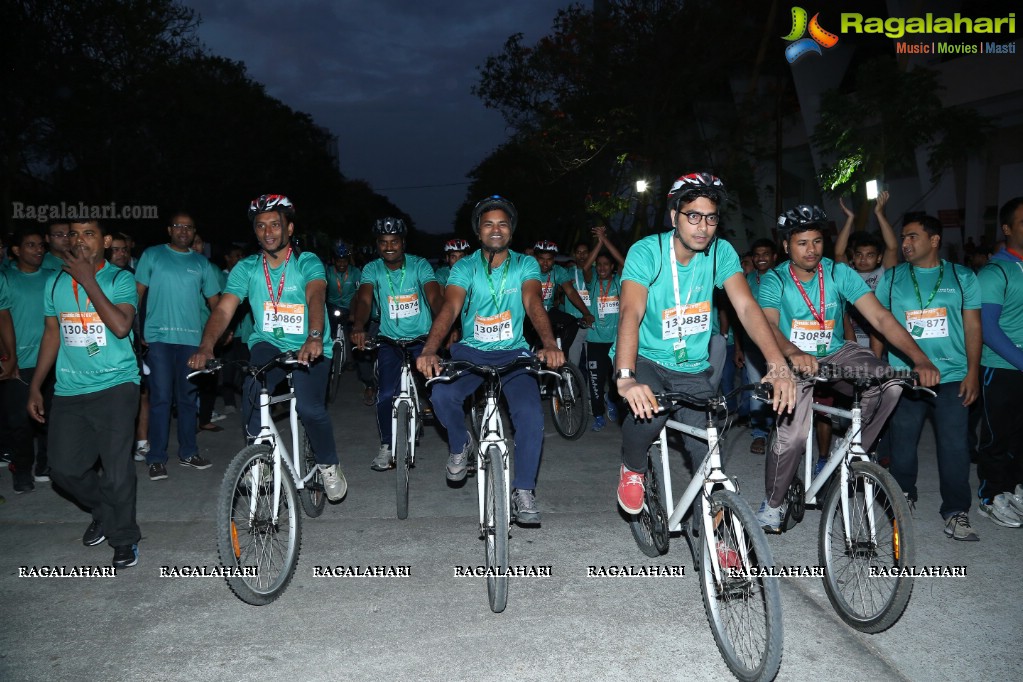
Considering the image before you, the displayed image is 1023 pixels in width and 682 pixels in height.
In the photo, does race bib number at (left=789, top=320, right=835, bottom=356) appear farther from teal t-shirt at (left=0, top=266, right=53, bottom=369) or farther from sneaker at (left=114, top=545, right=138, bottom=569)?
teal t-shirt at (left=0, top=266, right=53, bottom=369)

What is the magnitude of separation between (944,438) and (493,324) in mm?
3093

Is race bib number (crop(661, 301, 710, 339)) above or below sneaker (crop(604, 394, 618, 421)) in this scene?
above

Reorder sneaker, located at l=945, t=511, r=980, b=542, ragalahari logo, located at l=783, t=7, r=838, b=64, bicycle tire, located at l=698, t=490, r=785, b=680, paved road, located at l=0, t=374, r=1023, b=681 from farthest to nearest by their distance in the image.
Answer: ragalahari logo, located at l=783, t=7, r=838, b=64 < sneaker, located at l=945, t=511, r=980, b=542 < paved road, located at l=0, t=374, r=1023, b=681 < bicycle tire, located at l=698, t=490, r=785, b=680

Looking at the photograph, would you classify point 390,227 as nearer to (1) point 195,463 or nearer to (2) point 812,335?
(1) point 195,463

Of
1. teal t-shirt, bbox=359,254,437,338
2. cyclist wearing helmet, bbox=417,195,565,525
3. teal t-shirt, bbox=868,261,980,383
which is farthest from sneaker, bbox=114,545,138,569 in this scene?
teal t-shirt, bbox=868,261,980,383

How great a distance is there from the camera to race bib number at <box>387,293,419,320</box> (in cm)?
734

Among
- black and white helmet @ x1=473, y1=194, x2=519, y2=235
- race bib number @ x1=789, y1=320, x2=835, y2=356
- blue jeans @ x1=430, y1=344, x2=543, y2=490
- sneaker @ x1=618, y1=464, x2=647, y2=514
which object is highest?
black and white helmet @ x1=473, y1=194, x2=519, y2=235

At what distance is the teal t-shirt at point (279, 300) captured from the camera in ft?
18.1

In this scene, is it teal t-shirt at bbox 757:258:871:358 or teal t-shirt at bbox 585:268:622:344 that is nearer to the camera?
teal t-shirt at bbox 757:258:871:358

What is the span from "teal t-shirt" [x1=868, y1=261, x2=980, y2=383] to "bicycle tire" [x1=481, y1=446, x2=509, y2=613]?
3.12 meters

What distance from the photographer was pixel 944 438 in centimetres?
542

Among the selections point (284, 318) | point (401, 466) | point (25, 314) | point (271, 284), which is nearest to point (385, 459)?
point (401, 466)

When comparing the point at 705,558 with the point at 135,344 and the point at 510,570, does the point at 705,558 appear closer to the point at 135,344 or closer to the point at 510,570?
the point at 510,570

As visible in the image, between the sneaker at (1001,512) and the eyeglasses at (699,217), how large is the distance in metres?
3.27
